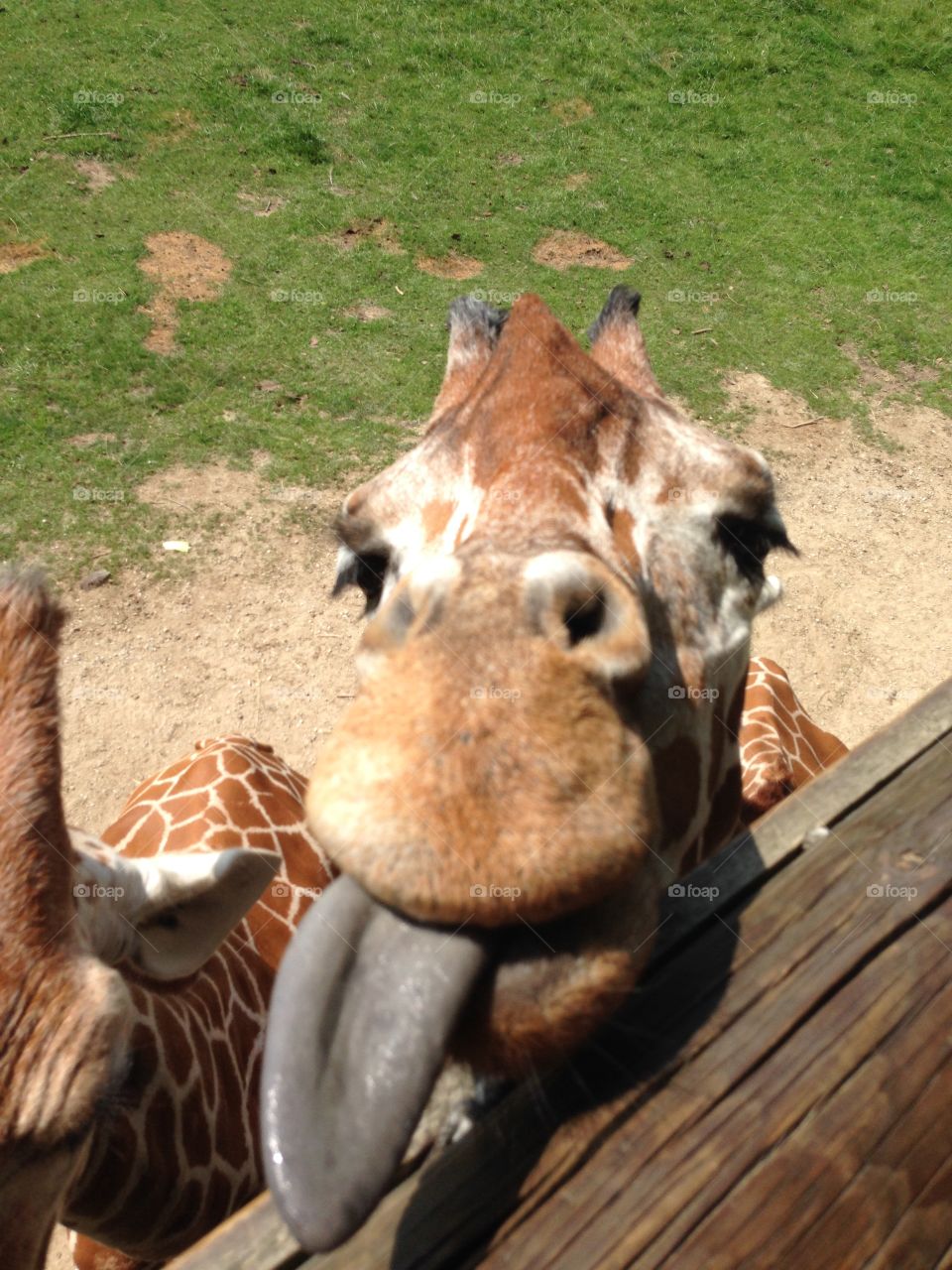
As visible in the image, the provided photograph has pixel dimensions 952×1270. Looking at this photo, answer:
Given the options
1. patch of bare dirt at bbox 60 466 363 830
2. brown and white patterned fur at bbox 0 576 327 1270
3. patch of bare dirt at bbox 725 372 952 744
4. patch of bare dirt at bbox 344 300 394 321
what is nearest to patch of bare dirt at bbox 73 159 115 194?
patch of bare dirt at bbox 344 300 394 321

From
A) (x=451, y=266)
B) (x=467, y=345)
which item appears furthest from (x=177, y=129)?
(x=467, y=345)

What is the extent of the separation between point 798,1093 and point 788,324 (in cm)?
892

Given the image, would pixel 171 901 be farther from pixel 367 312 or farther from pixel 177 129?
pixel 177 129

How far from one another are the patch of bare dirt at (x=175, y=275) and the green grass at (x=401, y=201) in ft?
0.39

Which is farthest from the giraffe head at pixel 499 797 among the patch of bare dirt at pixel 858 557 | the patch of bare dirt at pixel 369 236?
the patch of bare dirt at pixel 369 236

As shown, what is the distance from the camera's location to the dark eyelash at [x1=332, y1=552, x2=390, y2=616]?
218 cm

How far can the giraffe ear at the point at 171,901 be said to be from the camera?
6.84 ft

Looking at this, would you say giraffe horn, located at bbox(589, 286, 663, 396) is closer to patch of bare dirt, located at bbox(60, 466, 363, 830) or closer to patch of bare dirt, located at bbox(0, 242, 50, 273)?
patch of bare dirt, located at bbox(60, 466, 363, 830)

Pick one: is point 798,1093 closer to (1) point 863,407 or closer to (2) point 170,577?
(2) point 170,577

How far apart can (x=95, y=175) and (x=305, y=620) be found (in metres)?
5.64

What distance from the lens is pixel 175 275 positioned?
794 centimetres

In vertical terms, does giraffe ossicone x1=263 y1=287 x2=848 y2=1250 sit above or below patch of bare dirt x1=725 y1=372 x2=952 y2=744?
above

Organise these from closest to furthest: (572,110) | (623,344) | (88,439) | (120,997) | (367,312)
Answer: (120,997), (623,344), (88,439), (367,312), (572,110)

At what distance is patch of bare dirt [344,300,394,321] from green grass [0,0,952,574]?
90mm
